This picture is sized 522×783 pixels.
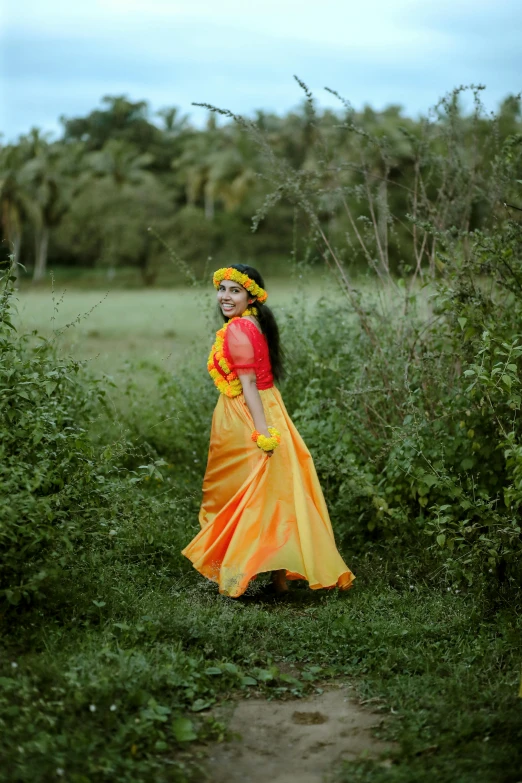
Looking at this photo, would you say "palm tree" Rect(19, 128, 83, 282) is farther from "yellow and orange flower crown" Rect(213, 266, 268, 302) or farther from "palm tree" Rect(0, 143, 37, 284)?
"yellow and orange flower crown" Rect(213, 266, 268, 302)

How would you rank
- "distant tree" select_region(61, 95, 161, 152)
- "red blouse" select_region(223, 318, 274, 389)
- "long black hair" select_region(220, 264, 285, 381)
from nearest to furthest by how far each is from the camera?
"red blouse" select_region(223, 318, 274, 389), "long black hair" select_region(220, 264, 285, 381), "distant tree" select_region(61, 95, 161, 152)

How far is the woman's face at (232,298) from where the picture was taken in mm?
4945

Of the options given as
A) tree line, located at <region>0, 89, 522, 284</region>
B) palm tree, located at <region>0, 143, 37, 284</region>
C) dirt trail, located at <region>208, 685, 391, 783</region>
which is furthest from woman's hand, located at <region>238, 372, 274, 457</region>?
palm tree, located at <region>0, 143, 37, 284</region>

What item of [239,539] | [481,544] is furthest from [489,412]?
[239,539]

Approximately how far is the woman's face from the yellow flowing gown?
0.15 metres

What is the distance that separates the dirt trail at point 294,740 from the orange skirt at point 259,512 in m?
0.94

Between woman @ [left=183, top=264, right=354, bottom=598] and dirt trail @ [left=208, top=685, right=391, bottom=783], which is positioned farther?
woman @ [left=183, top=264, right=354, bottom=598]

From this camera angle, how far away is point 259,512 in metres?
4.66

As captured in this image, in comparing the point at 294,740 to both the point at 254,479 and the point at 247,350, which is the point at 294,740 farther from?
the point at 247,350

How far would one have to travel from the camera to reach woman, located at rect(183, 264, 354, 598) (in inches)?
181

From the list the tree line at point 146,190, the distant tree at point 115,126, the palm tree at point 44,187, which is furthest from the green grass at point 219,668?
the distant tree at point 115,126

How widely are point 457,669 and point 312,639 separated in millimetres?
699

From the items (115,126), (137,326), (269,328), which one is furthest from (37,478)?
(115,126)

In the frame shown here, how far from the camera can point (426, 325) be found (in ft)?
19.2
